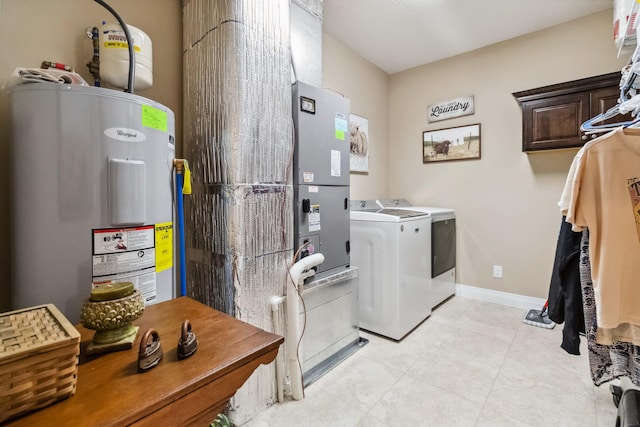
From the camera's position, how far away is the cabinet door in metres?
2.46

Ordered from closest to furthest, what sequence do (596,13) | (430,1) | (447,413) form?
(447,413)
(430,1)
(596,13)

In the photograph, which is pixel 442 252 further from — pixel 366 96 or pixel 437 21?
pixel 437 21

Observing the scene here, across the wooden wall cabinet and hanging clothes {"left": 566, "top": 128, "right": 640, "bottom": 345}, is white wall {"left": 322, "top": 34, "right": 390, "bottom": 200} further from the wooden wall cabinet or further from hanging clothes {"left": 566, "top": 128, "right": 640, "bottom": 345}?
hanging clothes {"left": 566, "top": 128, "right": 640, "bottom": 345}

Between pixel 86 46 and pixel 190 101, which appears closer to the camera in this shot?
→ pixel 86 46

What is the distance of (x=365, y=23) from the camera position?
2711 mm

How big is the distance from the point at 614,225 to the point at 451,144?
247 cm

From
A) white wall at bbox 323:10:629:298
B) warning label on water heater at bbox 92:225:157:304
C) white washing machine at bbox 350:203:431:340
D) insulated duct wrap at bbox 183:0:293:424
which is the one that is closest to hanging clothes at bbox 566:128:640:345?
white washing machine at bbox 350:203:431:340

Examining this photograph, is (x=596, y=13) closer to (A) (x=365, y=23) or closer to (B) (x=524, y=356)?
(A) (x=365, y=23)

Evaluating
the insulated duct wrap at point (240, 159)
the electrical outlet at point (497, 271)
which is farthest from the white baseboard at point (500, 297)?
the insulated duct wrap at point (240, 159)

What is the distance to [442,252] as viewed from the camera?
10.1 ft

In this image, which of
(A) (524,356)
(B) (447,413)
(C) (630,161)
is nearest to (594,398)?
(A) (524,356)

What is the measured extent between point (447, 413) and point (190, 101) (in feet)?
7.69

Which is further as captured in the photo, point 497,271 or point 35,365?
point 497,271

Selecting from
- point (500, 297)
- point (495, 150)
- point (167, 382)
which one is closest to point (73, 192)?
point (167, 382)
